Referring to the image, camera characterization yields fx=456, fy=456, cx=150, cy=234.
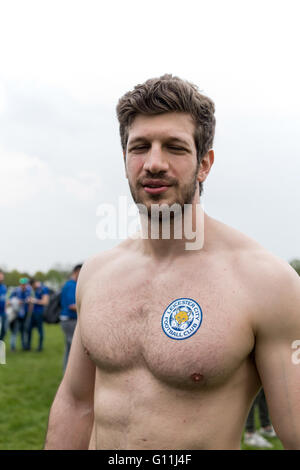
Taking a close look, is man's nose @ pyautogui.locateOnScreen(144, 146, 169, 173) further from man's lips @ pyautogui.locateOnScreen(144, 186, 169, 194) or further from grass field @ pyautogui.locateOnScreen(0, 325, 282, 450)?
A: grass field @ pyautogui.locateOnScreen(0, 325, 282, 450)

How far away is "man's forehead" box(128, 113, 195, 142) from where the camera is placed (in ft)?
6.36

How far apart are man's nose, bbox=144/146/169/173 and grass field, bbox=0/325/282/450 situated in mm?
4603

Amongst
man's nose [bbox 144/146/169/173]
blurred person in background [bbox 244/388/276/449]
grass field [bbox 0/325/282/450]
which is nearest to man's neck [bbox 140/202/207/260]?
man's nose [bbox 144/146/169/173]

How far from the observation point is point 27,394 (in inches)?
311

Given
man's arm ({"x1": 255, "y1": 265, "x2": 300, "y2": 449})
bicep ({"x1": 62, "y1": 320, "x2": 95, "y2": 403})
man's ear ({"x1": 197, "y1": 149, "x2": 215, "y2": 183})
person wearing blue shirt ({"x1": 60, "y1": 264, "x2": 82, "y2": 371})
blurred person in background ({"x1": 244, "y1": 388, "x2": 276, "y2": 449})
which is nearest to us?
man's arm ({"x1": 255, "y1": 265, "x2": 300, "y2": 449})

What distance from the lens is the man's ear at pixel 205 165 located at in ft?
6.93

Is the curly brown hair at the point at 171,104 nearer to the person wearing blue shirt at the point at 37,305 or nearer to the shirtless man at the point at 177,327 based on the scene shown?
the shirtless man at the point at 177,327

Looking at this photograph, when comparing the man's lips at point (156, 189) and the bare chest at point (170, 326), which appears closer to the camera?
the bare chest at point (170, 326)

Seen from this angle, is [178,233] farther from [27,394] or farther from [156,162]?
[27,394]

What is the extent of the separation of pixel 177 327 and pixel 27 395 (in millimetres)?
6758

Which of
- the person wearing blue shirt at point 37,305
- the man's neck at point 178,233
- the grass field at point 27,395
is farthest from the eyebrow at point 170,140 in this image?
the person wearing blue shirt at point 37,305

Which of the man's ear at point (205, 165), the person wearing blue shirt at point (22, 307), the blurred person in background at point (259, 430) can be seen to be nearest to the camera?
the man's ear at point (205, 165)
